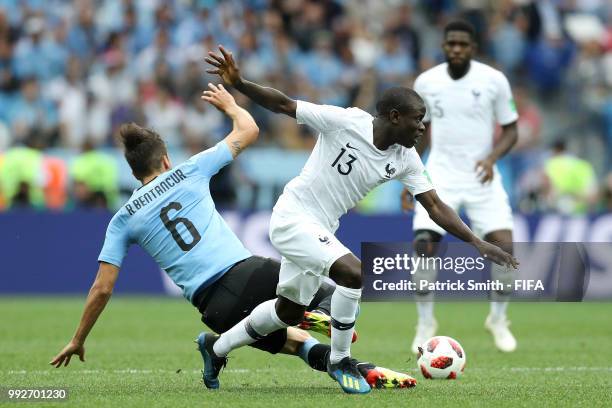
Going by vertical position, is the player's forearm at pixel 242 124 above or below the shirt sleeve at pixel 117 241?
above

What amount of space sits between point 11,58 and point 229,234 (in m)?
13.8

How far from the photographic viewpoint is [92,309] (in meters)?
7.53

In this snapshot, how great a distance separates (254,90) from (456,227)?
153 centimetres

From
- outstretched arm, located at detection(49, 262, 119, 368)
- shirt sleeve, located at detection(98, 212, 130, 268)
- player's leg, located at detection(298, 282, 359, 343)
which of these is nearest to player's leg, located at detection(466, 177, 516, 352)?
player's leg, located at detection(298, 282, 359, 343)

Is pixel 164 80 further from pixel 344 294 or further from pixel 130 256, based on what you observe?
pixel 344 294

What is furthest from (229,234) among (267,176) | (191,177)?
(267,176)

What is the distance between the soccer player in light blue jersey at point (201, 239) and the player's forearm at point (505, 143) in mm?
3523

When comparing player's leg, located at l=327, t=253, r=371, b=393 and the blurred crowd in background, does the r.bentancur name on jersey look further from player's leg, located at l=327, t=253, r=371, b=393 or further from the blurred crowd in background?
the blurred crowd in background

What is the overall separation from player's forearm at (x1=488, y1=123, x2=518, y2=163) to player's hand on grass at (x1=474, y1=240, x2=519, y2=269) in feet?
12.0

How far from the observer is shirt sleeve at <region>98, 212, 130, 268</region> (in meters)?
7.71

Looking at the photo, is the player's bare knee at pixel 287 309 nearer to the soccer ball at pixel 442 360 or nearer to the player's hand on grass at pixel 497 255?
the player's hand on grass at pixel 497 255

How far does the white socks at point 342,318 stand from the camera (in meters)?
7.63

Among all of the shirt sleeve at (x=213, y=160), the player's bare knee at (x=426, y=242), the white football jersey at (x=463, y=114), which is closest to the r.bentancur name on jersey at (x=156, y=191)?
the shirt sleeve at (x=213, y=160)

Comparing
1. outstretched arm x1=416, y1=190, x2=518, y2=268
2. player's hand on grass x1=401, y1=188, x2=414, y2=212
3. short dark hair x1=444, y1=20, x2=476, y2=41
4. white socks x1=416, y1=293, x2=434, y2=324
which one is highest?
short dark hair x1=444, y1=20, x2=476, y2=41
